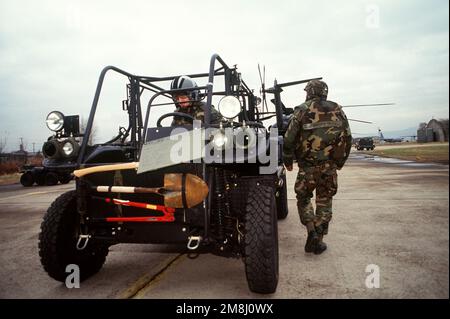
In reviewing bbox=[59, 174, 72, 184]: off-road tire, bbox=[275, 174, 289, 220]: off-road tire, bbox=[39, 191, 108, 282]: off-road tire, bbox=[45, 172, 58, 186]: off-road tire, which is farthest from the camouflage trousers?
bbox=[45, 172, 58, 186]: off-road tire

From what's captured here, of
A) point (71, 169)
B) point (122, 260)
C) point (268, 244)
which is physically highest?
point (71, 169)

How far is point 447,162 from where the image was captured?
1.31 metres

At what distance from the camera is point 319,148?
368 cm

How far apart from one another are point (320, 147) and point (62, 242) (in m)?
2.64

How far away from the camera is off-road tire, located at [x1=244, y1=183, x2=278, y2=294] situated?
2.49 meters

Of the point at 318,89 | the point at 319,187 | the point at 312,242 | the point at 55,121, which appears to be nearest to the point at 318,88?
the point at 318,89

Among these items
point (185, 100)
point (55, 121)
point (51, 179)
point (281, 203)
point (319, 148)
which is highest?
point (185, 100)

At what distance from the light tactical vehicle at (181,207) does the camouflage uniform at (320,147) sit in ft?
2.22

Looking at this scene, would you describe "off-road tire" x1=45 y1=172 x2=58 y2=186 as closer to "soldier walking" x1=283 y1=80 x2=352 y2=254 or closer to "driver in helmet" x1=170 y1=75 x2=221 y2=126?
"driver in helmet" x1=170 y1=75 x2=221 y2=126

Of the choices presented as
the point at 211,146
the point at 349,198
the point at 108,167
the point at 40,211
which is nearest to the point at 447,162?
the point at 211,146

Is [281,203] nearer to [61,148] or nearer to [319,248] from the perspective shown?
[319,248]

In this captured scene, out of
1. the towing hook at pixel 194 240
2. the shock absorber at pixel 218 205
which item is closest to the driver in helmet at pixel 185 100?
the shock absorber at pixel 218 205

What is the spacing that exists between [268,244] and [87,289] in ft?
5.23
